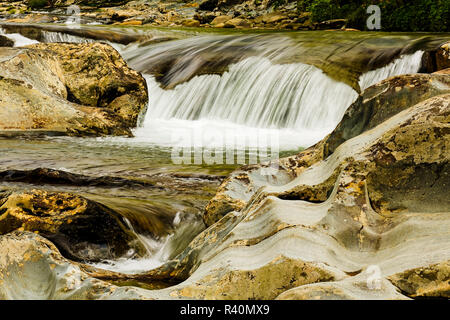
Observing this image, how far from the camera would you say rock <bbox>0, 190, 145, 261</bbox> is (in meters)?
4.44

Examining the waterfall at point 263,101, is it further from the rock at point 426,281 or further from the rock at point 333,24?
the rock at point 333,24

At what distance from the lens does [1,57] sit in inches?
416

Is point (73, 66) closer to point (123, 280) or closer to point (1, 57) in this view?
point (1, 57)

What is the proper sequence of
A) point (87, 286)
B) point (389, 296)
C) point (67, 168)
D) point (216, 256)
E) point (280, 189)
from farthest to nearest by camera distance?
point (67, 168) → point (280, 189) → point (216, 256) → point (87, 286) → point (389, 296)

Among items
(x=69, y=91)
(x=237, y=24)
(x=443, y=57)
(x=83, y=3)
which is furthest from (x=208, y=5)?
(x=443, y=57)

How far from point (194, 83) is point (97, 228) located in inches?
380

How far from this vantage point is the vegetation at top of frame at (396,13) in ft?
66.3

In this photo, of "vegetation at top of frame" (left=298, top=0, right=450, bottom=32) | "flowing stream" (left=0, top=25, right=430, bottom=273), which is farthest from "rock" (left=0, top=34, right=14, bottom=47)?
"vegetation at top of frame" (left=298, top=0, right=450, bottom=32)

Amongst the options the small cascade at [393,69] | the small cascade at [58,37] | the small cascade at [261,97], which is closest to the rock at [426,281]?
the small cascade at [261,97]

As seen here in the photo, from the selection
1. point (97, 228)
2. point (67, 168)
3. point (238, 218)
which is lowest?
point (67, 168)

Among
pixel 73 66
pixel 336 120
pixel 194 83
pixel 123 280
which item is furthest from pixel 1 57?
pixel 123 280

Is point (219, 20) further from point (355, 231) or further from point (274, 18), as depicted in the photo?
point (355, 231)

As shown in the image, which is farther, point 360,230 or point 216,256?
point 216,256

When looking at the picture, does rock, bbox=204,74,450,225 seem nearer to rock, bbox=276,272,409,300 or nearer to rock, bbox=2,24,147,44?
rock, bbox=276,272,409,300
